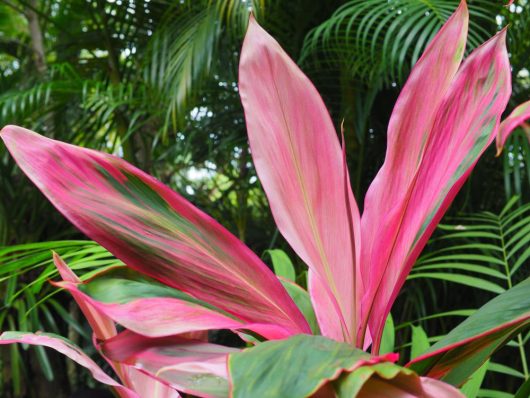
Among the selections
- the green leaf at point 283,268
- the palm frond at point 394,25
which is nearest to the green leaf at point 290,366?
the green leaf at point 283,268

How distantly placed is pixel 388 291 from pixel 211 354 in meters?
0.11

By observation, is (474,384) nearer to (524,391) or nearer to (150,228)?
(524,391)

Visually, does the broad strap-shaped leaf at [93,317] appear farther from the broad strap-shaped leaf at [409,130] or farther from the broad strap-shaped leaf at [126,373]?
the broad strap-shaped leaf at [409,130]

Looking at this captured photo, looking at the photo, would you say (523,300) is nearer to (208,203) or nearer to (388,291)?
(388,291)

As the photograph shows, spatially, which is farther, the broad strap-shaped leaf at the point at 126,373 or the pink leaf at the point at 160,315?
the broad strap-shaped leaf at the point at 126,373

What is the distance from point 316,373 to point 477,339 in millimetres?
127

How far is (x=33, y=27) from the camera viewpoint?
229 centimetres

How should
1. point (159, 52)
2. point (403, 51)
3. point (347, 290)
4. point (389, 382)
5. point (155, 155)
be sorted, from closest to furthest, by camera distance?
point (389, 382) < point (347, 290) < point (403, 51) < point (159, 52) < point (155, 155)

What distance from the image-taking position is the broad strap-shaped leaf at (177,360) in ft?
0.89

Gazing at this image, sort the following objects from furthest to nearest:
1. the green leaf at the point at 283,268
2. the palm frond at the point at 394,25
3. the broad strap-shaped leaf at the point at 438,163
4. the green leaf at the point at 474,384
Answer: the palm frond at the point at 394,25, the green leaf at the point at 283,268, the green leaf at the point at 474,384, the broad strap-shaped leaf at the point at 438,163

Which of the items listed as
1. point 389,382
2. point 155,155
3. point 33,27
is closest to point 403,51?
point 389,382

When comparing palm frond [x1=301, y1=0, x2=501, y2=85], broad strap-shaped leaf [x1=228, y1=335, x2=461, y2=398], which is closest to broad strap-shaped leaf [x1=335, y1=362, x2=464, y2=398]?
broad strap-shaped leaf [x1=228, y1=335, x2=461, y2=398]

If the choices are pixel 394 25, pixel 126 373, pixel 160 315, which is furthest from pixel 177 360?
pixel 394 25

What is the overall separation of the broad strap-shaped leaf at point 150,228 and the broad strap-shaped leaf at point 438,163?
6cm
